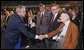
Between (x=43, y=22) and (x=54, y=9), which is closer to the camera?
(x=54, y=9)

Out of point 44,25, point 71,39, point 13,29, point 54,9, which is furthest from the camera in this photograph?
point 44,25

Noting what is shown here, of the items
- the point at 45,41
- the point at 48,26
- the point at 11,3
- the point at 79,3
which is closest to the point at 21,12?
the point at 48,26

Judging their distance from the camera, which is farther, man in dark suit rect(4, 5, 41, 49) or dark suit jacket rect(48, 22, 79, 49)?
man in dark suit rect(4, 5, 41, 49)

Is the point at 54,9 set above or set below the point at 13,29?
above

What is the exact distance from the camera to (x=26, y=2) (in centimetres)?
498

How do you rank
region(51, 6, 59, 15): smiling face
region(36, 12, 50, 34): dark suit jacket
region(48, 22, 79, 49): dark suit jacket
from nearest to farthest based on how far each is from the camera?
1. region(48, 22, 79, 49): dark suit jacket
2. region(51, 6, 59, 15): smiling face
3. region(36, 12, 50, 34): dark suit jacket

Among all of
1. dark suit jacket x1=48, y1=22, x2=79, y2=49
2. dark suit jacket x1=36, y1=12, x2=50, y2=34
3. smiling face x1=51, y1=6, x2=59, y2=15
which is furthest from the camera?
dark suit jacket x1=36, y1=12, x2=50, y2=34

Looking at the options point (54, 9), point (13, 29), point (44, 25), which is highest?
point (54, 9)

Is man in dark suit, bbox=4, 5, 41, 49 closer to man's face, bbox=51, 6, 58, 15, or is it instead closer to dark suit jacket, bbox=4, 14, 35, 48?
dark suit jacket, bbox=4, 14, 35, 48

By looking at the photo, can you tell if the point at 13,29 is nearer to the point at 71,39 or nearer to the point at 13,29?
the point at 13,29

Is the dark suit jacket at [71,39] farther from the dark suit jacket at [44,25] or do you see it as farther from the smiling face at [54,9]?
the dark suit jacket at [44,25]

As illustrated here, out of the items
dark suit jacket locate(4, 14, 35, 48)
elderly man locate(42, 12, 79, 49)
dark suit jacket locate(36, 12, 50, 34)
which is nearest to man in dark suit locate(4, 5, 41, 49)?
dark suit jacket locate(4, 14, 35, 48)

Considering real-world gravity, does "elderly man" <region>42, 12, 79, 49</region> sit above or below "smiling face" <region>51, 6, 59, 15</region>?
below

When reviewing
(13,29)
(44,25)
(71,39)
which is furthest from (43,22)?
(71,39)
